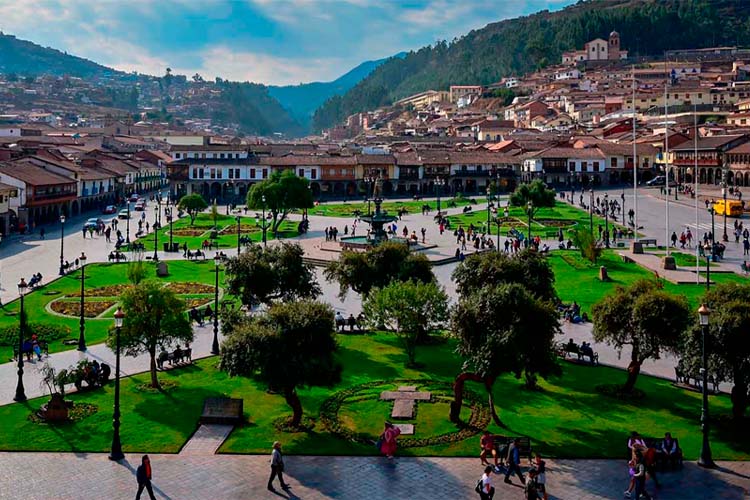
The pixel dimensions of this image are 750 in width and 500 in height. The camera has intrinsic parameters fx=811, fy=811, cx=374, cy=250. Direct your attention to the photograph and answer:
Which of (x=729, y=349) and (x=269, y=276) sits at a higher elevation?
(x=269, y=276)

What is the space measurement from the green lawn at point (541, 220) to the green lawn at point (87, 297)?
71.6 ft

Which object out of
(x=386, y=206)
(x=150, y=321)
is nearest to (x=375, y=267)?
(x=150, y=321)

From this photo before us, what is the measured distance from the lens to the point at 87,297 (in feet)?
107

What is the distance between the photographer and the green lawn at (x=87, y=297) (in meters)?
26.9

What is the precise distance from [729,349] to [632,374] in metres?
2.98

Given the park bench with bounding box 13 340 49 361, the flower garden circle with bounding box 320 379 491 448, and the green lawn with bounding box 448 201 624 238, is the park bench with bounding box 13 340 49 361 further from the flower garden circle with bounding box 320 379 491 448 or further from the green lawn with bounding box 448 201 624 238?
the green lawn with bounding box 448 201 624 238

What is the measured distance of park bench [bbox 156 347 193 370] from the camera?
22042mm

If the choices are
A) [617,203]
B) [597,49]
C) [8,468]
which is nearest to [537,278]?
[8,468]

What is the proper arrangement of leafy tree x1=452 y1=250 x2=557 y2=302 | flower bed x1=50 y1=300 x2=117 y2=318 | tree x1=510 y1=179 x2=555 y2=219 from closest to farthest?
leafy tree x1=452 y1=250 x2=557 y2=302 < flower bed x1=50 y1=300 x2=117 y2=318 < tree x1=510 y1=179 x2=555 y2=219

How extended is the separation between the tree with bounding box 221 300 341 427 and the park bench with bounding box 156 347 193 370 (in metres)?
5.01

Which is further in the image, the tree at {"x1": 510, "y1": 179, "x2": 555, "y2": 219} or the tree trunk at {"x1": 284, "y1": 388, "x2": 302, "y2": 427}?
the tree at {"x1": 510, "y1": 179, "x2": 555, "y2": 219}

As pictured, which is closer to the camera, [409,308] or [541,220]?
[409,308]

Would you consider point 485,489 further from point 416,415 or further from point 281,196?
point 281,196

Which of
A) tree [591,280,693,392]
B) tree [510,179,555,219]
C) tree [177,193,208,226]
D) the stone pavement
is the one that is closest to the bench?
the stone pavement
